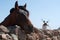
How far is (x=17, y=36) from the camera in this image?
10852 mm

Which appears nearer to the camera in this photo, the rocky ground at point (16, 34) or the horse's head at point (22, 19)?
the rocky ground at point (16, 34)

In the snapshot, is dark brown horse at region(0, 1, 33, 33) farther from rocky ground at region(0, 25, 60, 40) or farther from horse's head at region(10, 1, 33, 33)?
rocky ground at region(0, 25, 60, 40)

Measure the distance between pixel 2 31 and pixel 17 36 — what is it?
1.03 meters

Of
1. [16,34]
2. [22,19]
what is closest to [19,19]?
[22,19]

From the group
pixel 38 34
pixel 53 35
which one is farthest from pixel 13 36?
pixel 53 35

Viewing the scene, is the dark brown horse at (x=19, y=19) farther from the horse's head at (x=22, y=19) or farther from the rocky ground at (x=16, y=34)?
the rocky ground at (x=16, y=34)

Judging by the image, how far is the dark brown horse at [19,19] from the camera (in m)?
12.1

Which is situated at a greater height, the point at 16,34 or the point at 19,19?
the point at 19,19

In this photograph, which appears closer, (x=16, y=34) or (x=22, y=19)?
(x=16, y=34)

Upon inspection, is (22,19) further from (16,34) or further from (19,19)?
(16,34)

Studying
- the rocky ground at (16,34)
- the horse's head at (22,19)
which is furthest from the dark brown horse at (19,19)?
the rocky ground at (16,34)

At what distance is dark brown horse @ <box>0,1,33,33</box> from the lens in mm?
12110

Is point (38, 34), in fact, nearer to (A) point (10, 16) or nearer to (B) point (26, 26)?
(B) point (26, 26)

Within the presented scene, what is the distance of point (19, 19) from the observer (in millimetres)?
12391
